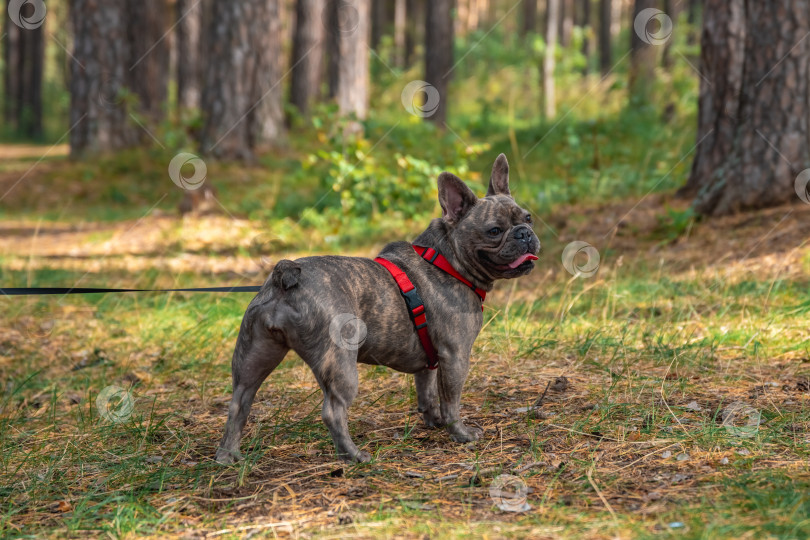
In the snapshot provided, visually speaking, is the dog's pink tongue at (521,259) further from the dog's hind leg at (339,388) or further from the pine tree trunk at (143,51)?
the pine tree trunk at (143,51)

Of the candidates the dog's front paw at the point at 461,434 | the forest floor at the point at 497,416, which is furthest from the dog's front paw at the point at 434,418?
the dog's front paw at the point at 461,434

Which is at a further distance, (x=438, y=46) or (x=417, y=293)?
(x=438, y=46)

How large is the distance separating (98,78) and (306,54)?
645 cm

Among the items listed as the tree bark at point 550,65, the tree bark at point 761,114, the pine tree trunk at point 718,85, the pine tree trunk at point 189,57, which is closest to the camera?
the tree bark at point 761,114

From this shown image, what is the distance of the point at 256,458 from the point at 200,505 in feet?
1.39

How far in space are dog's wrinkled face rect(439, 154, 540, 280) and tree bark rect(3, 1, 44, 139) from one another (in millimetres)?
30264

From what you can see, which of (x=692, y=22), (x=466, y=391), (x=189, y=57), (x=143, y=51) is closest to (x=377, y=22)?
(x=189, y=57)

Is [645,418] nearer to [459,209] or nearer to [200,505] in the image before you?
[459,209]

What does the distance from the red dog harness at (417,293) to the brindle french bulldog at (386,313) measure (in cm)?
3

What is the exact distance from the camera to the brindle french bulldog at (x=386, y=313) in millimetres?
3383

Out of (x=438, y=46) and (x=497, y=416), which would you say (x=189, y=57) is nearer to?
(x=438, y=46)

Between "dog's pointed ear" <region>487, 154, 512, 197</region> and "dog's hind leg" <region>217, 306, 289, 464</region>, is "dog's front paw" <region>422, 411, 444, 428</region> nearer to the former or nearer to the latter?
"dog's hind leg" <region>217, 306, 289, 464</region>

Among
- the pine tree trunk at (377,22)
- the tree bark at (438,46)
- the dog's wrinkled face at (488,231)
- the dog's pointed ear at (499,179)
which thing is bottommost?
the dog's wrinkled face at (488,231)

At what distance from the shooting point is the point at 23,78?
125ft
